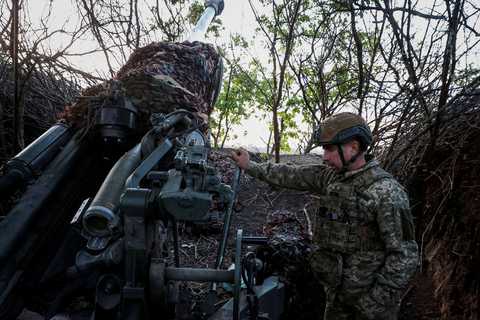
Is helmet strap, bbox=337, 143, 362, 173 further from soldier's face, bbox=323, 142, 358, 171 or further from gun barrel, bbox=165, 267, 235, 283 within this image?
gun barrel, bbox=165, 267, 235, 283

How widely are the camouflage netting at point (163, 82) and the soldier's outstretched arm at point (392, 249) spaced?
192 cm

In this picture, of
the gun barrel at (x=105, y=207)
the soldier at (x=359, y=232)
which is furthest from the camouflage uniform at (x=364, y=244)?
the gun barrel at (x=105, y=207)

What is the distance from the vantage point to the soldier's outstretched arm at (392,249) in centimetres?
252

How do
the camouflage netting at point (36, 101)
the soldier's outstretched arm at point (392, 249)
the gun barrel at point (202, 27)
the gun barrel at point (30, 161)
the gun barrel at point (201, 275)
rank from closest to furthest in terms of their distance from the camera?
the gun barrel at point (201, 275)
the soldier's outstretched arm at point (392, 249)
the gun barrel at point (30, 161)
the camouflage netting at point (36, 101)
the gun barrel at point (202, 27)

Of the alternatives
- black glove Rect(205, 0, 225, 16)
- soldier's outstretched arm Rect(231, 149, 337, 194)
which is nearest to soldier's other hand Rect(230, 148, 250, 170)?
soldier's outstretched arm Rect(231, 149, 337, 194)

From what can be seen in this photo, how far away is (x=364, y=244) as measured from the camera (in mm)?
2689

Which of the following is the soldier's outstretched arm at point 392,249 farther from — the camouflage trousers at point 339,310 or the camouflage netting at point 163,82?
the camouflage netting at point 163,82

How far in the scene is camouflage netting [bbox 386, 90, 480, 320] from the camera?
310cm

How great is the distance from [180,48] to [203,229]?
207 centimetres

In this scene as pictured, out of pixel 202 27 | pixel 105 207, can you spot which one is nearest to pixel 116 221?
pixel 105 207

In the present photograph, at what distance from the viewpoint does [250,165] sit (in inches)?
130

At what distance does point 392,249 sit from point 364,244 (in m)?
0.20

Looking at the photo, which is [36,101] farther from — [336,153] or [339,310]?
[339,310]

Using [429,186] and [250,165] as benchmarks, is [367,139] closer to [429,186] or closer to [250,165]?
[250,165]
